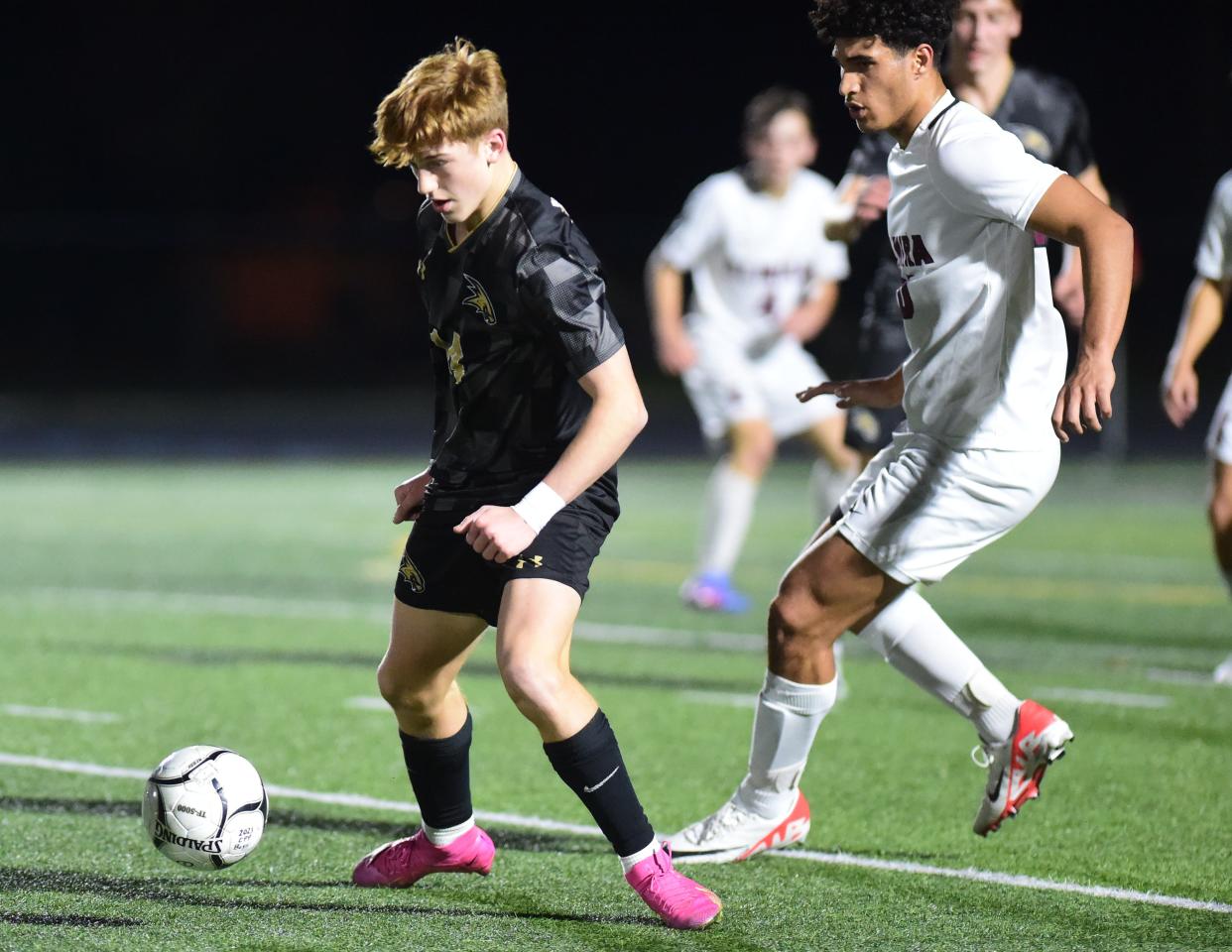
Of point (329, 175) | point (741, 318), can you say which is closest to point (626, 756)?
point (741, 318)

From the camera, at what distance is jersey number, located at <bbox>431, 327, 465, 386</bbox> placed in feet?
13.1

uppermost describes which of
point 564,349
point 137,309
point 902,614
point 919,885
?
point 564,349

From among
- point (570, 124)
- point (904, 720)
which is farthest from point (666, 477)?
point (570, 124)

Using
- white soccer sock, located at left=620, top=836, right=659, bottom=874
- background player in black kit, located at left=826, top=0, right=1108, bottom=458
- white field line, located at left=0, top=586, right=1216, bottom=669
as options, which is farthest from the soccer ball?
white field line, located at left=0, top=586, right=1216, bottom=669

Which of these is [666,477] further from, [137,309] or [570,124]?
[570,124]

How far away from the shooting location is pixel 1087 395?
3721 millimetres

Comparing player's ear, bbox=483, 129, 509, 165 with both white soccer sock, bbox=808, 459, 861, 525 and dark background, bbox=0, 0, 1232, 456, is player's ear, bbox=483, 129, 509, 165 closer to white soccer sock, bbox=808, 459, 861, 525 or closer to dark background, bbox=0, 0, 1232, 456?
white soccer sock, bbox=808, 459, 861, 525

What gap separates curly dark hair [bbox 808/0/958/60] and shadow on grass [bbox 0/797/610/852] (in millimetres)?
2114

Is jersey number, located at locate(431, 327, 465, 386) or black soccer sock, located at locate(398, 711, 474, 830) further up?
jersey number, located at locate(431, 327, 465, 386)

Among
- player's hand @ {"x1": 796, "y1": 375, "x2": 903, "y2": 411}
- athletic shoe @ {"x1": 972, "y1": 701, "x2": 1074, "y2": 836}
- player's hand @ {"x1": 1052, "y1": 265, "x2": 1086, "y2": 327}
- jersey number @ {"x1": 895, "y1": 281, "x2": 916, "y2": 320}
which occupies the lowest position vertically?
athletic shoe @ {"x1": 972, "y1": 701, "x2": 1074, "y2": 836}

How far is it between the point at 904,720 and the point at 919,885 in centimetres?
225

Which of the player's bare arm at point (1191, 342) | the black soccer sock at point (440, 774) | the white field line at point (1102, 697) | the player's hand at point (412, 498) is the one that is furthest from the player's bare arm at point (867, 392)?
the white field line at point (1102, 697)

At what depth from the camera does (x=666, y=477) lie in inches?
706

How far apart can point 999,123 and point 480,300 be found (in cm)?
258
